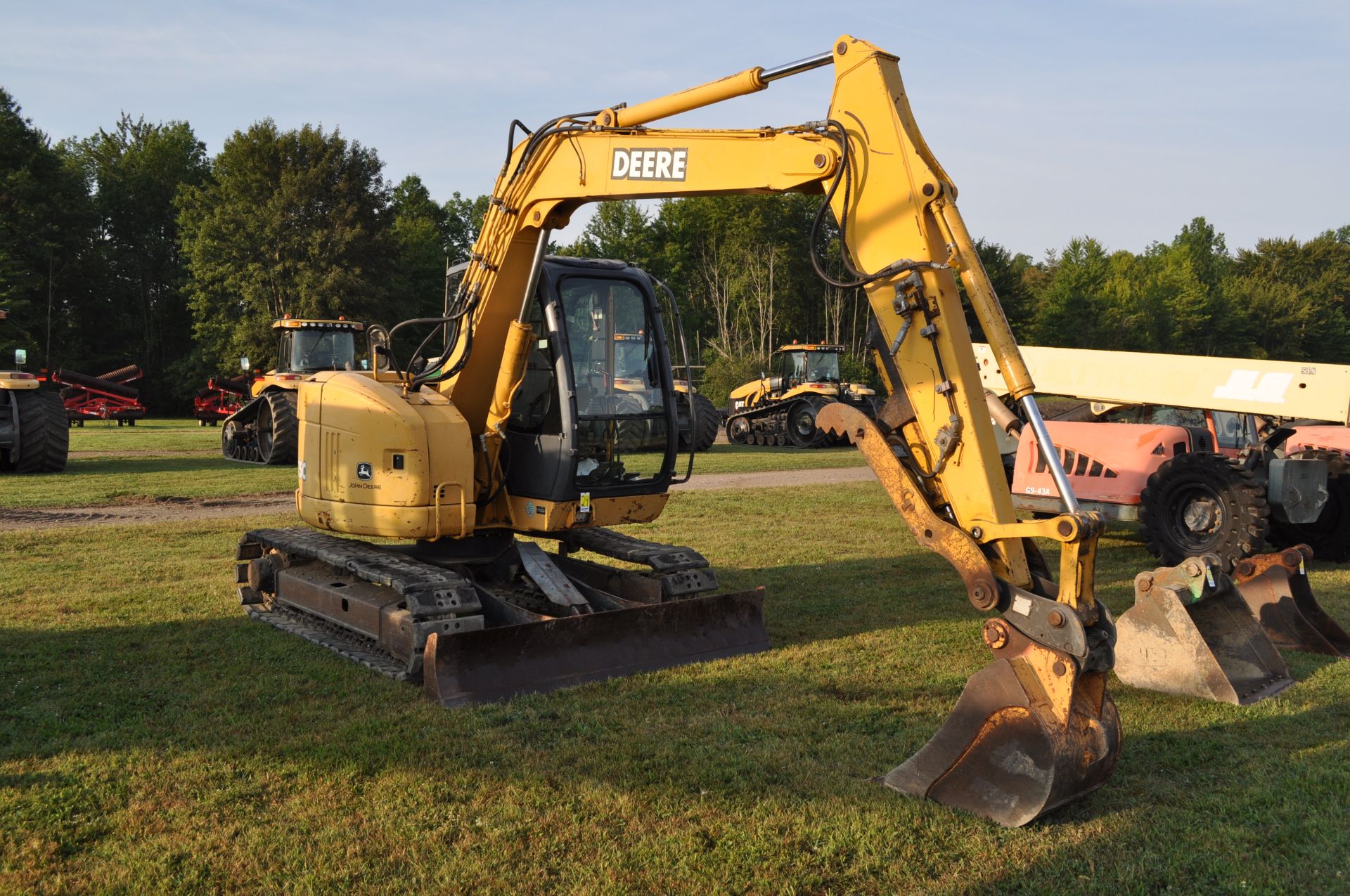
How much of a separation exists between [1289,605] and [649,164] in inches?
211

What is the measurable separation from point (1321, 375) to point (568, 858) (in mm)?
9202

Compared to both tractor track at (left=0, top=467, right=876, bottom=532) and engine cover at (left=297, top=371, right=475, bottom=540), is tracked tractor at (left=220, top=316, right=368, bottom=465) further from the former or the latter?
engine cover at (left=297, top=371, right=475, bottom=540)

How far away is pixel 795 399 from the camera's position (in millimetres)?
28297

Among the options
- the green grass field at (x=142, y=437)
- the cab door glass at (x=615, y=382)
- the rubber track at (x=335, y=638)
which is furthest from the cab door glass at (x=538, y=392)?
the green grass field at (x=142, y=437)

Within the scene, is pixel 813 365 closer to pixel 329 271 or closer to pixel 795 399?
pixel 795 399

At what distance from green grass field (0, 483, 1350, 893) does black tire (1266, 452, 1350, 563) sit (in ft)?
14.5

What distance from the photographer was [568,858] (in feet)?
13.4

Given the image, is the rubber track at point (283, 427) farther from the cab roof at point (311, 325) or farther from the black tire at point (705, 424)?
the black tire at point (705, 424)

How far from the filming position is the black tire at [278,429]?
19.2 meters

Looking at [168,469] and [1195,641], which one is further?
[168,469]

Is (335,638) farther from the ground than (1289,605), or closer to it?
closer to it

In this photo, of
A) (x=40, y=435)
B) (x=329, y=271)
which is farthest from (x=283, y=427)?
(x=329, y=271)

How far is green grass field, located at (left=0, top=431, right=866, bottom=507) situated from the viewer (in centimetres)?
1507

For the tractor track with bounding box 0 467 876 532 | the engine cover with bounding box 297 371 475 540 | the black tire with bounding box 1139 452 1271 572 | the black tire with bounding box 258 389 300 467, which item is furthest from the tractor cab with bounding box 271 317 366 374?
the black tire with bounding box 1139 452 1271 572
